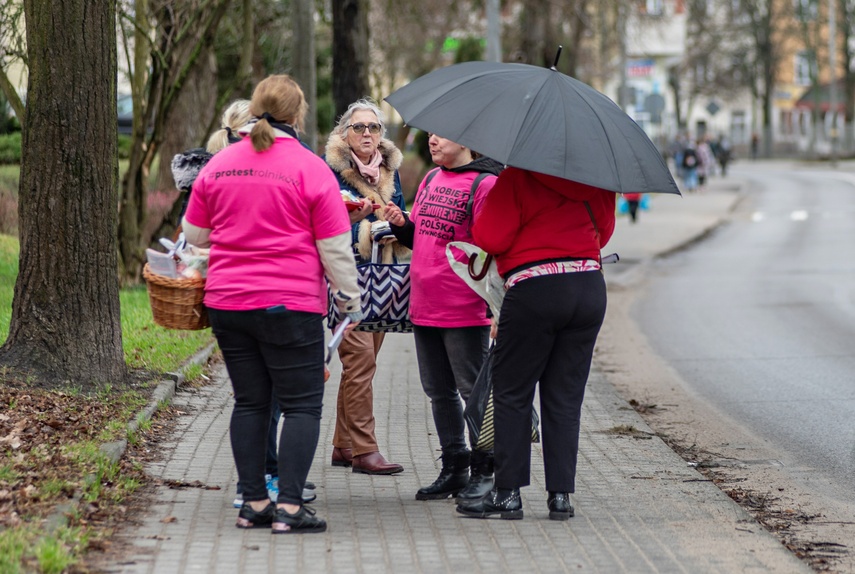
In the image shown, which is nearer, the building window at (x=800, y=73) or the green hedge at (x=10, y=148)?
the green hedge at (x=10, y=148)

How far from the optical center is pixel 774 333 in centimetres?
1297

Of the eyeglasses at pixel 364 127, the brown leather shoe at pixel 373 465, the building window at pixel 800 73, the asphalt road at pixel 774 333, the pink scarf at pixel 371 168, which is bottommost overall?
the asphalt road at pixel 774 333

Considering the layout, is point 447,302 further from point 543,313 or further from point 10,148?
point 10,148

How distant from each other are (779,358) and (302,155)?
727cm

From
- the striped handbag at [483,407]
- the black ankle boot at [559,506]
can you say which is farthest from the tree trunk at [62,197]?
the black ankle boot at [559,506]

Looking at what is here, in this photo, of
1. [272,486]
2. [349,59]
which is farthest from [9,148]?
[272,486]

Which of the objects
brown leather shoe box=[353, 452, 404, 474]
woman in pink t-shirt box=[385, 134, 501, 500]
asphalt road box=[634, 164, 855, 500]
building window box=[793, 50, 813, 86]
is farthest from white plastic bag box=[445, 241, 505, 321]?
building window box=[793, 50, 813, 86]

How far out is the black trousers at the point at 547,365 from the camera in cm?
541

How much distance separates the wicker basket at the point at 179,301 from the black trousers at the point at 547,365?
1.25m

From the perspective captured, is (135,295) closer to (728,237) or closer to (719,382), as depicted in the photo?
(719,382)

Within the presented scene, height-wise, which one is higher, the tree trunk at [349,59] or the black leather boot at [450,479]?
the tree trunk at [349,59]

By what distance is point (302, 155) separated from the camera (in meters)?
5.09

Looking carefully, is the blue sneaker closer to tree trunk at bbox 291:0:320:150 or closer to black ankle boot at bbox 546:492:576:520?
black ankle boot at bbox 546:492:576:520

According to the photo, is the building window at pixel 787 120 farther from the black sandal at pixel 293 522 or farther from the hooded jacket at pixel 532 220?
the black sandal at pixel 293 522
